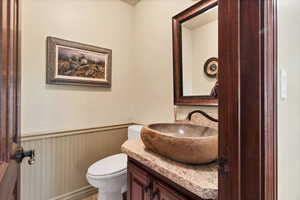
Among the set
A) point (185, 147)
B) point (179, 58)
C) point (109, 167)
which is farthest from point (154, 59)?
point (185, 147)

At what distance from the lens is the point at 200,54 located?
134 centimetres

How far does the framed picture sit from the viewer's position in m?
1.57

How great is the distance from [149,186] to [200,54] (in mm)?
1054

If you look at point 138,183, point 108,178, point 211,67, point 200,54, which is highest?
point 200,54

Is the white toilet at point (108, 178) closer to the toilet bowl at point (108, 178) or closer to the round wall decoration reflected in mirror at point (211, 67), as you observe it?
the toilet bowl at point (108, 178)

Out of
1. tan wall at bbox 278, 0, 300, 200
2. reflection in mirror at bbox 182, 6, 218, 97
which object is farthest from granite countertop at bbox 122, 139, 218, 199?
reflection in mirror at bbox 182, 6, 218, 97

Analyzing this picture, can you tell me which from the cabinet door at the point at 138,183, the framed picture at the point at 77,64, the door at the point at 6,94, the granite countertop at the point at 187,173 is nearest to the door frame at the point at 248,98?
the granite countertop at the point at 187,173

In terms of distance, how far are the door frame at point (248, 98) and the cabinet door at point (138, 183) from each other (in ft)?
1.55

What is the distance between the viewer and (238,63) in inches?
16.8

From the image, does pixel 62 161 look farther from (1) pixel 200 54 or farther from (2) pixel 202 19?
(2) pixel 202 19

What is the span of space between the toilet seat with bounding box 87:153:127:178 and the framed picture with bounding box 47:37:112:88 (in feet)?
2.79

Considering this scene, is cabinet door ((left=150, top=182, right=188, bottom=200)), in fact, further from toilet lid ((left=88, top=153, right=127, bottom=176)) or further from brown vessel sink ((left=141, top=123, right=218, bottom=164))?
toilet lid ((left=88, top=153, right=127, bottom=176))

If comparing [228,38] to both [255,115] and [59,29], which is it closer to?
[255,115]

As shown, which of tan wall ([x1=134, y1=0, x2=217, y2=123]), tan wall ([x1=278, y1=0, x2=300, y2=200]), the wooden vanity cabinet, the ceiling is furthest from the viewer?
tan wall ([x1=134, y1=0, x2=217, y2=123])
